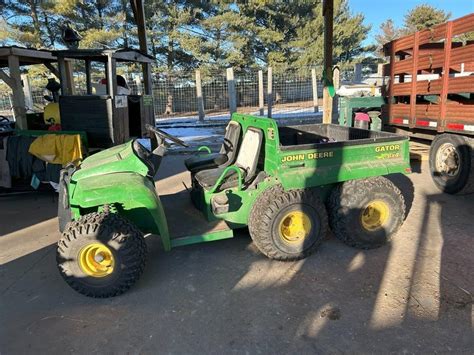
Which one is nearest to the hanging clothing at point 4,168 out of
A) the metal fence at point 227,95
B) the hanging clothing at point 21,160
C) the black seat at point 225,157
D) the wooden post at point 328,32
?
the hanging clothing at point 21,160

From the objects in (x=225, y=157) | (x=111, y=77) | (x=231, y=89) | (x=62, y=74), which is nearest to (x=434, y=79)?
(x=225, y=157)

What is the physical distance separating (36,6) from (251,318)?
2172 centimetres

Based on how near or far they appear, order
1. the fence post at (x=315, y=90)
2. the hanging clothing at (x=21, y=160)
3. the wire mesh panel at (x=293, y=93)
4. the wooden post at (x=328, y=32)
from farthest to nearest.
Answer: the wire mesh panel at (x=293, y=93) → the fence post at (x=315, y=90) → the wooden post at (x=328, y=32) → the hanging clothing at (x=21, y=160)

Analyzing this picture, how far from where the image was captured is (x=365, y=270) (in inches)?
138

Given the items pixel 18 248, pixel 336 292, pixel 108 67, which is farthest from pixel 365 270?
pixel 108 67

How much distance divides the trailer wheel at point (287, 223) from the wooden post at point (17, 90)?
4640 mm

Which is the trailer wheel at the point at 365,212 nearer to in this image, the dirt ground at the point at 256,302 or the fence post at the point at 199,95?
the dirt ground at the point at 256,302

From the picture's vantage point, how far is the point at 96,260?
3.16 meters

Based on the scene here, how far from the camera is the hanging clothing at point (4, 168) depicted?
5.59m

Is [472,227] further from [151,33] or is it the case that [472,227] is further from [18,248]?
[151,33]

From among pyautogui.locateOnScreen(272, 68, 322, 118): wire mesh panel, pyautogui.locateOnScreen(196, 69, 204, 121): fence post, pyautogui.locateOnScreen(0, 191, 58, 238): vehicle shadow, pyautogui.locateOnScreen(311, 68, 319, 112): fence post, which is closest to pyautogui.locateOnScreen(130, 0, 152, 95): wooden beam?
pyautogui.locateOnScreen(0, 191, 58, 238): vehicle shadow

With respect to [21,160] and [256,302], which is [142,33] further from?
[256,302]

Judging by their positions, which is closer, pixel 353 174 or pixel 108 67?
pixel 353 174

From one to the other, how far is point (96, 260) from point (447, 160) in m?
4.93
